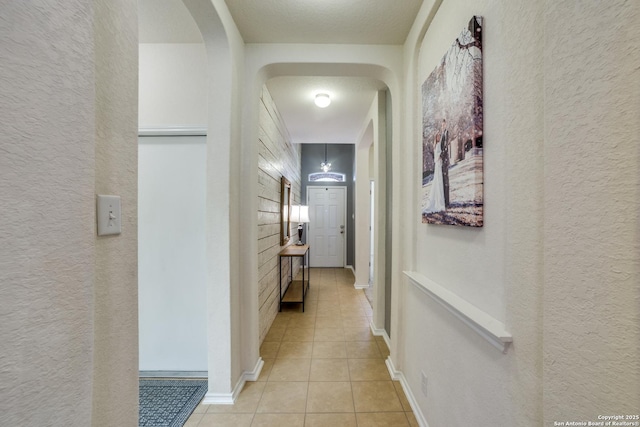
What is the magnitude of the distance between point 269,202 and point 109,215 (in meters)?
2.18

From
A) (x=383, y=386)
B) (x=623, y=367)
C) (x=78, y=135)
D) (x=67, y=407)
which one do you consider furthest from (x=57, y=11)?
(x=383, y=386)

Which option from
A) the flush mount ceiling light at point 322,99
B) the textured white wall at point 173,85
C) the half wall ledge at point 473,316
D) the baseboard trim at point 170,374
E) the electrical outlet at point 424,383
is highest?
the flush mount ceiling light at point 322,99

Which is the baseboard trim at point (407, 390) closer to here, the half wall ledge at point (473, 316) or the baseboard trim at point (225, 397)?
the half wall ledge at point (473, 316)

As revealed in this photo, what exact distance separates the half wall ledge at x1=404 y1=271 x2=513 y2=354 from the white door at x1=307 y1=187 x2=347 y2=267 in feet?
15.8

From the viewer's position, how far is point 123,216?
816mm

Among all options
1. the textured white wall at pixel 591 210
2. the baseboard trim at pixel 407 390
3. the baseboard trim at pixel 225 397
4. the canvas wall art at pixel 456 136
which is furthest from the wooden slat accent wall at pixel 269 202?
the textured white wall at pixel 591 210

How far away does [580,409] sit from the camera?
1.92 ft

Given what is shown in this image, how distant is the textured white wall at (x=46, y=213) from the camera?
483 mm

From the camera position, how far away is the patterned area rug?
1.63 m

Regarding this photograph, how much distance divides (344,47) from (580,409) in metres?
2.32

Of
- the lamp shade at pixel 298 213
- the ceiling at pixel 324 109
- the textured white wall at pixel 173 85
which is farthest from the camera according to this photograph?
the lamp shade at pixel 298 213

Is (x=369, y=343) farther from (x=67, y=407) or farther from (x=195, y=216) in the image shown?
(x=67, y=407)

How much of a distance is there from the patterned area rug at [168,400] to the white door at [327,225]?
4.40m

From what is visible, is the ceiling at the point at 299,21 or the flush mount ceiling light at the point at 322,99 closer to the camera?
the ceiling at the point at 299,21
